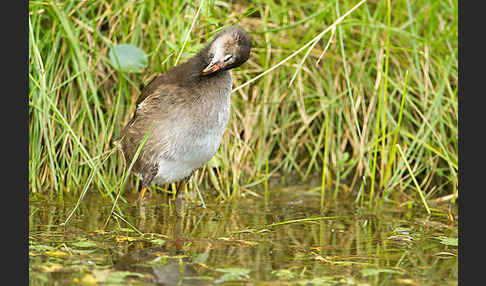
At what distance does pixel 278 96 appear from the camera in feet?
18.3

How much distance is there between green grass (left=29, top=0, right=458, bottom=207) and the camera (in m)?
5.09

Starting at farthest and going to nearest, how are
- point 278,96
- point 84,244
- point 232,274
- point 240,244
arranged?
1. point 278,96
2. point 240,244
3. point 84,244
4. point 232,274

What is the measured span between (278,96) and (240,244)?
83.4 inches

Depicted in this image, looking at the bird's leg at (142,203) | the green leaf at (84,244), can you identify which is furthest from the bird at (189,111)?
the green leaf at (84,244)

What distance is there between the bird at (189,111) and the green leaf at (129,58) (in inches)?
31.7

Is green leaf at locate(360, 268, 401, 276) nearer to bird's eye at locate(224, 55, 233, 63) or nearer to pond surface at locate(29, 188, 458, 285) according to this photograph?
pond surface at locate(29, 188, 458, 285)

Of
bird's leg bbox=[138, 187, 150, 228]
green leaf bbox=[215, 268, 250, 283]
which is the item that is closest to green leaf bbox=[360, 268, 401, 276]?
green leaf bbox=[215, 268, 250, 283]

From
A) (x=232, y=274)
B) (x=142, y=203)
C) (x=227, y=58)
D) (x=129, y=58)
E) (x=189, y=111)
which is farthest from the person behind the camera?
(x=129, y=58)

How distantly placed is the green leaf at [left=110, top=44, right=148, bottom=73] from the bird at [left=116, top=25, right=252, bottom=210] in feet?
2.64

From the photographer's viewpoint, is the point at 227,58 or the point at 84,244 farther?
the point at 227,58

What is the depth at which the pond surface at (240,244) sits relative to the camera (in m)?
3.10

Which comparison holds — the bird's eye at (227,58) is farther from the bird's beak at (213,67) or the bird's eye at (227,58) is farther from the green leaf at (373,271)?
the green leaf at (373,271)

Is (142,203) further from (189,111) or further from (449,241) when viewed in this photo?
(449,241)

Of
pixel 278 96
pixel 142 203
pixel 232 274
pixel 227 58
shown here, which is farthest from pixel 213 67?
pixel 278 96
